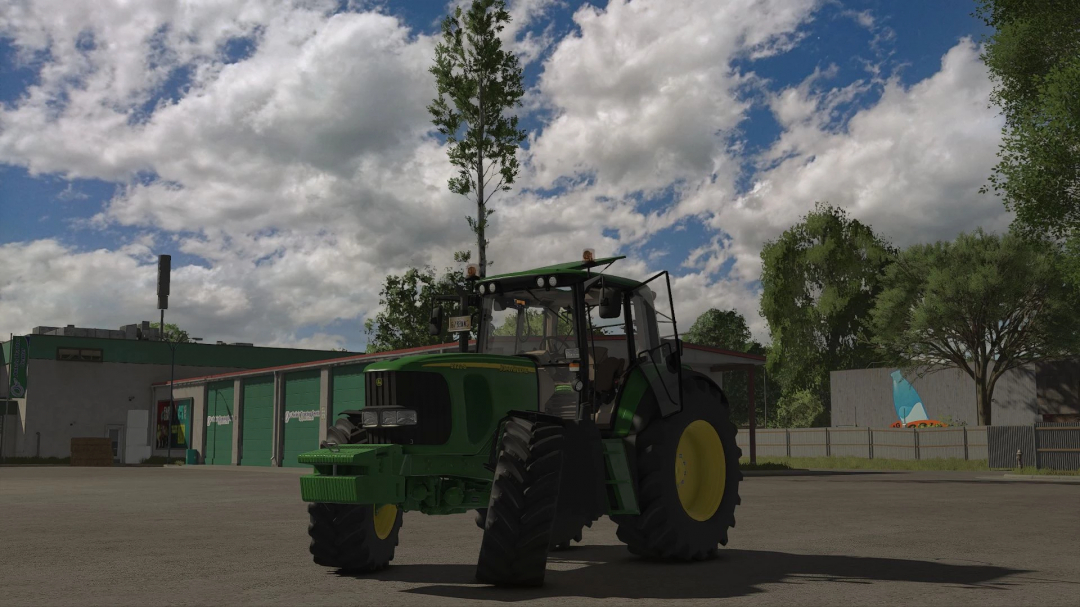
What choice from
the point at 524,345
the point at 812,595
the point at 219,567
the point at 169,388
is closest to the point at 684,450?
the point at 524,345

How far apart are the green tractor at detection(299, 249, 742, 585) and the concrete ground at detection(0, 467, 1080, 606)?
0.40m

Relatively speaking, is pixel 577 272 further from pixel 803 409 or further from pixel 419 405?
pixel 803 409

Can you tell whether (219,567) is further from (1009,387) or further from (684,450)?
(1009,387)

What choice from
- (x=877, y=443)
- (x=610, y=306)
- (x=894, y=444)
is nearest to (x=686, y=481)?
(x=610, y=306)

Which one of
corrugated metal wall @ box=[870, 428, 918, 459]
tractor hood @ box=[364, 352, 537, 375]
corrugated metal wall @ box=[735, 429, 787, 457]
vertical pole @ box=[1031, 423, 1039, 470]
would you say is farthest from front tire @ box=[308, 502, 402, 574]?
corrugated metal wall @ box=[735, 429, 787, 457]

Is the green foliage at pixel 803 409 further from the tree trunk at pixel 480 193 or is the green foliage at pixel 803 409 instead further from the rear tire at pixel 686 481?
the rear tire at pixel 686 481

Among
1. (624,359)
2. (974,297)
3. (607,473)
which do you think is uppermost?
(974,297)

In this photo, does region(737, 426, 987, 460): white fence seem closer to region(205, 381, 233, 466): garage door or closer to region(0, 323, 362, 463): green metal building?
region(205, 381, 233, 466): garage door

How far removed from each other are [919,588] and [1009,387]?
45719 millimetres

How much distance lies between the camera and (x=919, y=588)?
7.77 m

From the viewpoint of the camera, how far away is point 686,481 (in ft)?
32.4

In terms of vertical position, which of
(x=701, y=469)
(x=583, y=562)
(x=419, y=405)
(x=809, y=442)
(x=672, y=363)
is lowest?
(x=809, y=442)

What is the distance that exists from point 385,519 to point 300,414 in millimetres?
37311

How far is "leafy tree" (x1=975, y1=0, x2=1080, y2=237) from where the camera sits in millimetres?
28641
